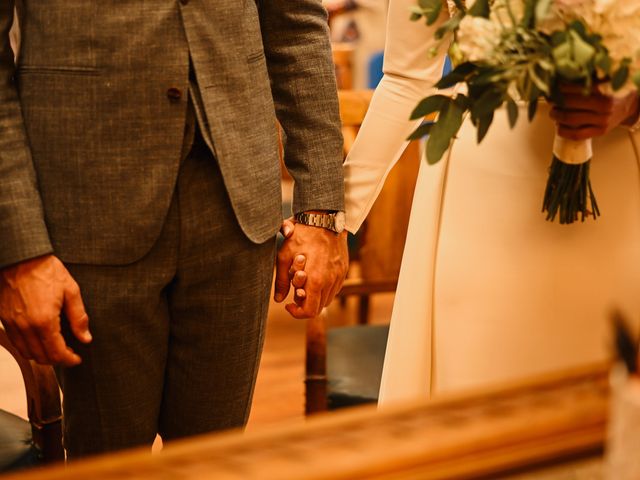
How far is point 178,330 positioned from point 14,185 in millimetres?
350

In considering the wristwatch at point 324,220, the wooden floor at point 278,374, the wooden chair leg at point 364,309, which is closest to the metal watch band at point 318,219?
the wristwatch at point 324,220

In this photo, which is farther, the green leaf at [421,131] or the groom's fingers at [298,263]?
the groom's fingers at [298,263]

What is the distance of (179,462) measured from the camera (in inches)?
31.5

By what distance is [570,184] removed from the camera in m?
1.29

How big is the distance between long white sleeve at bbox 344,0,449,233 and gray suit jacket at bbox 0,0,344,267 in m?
0.23

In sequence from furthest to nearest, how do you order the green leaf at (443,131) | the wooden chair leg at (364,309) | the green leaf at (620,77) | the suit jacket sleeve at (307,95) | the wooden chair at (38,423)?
the wooden chair leg at (364,309)
the wooden chair at (38,423)
the suit jacket sleeve at (307,95)
the green leaf at (443,131)
the green leaf at (620,77)

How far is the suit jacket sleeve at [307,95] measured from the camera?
4.86 ft

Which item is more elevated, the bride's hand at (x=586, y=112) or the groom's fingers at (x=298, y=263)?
the bride's hand at (x=586, y=112)

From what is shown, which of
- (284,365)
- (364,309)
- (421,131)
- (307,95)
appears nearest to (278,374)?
(284,365)

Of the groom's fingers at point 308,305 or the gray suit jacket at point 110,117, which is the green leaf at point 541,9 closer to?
the gray suit jacket at point 110,117

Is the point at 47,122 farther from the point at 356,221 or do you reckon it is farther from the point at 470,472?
the point at 470,472

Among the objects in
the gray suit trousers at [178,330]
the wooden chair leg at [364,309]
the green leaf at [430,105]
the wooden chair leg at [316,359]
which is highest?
the green leaf at [430,105]

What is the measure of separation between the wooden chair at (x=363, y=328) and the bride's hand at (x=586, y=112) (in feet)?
3.13

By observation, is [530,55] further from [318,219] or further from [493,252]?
[318,219]
